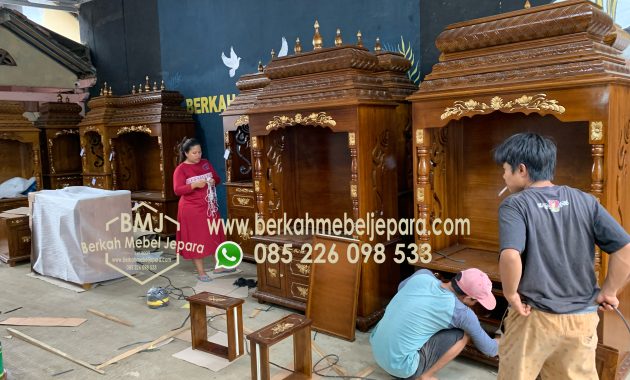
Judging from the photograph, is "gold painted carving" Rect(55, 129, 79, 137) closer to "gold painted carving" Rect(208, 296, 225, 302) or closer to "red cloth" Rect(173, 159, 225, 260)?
"red cloth" Rect(173, 159, 225, 260)

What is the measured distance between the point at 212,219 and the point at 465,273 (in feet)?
9.41

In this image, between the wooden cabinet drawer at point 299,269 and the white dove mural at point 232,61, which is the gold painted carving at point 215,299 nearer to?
the wooden cabinet drawer at point 299,269

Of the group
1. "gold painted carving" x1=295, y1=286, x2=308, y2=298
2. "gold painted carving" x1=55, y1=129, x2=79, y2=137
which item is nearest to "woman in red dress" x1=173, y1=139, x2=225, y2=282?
"gold painted carving" x1=295, y1=286, x2=308, y2=298

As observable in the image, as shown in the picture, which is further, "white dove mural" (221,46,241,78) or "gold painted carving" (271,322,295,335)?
"white dove mural" (221,46,241,78)

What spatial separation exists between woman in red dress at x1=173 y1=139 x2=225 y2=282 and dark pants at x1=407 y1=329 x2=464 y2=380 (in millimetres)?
2707

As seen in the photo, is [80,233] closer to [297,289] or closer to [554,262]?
[297,289]

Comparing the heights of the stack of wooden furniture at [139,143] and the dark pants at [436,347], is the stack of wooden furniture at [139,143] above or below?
above

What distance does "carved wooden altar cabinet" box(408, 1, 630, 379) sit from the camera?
8.21 feet

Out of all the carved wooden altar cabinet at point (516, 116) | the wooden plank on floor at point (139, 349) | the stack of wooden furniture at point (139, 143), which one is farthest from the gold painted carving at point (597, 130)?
the stack of wooden furniture at point (139, 143)

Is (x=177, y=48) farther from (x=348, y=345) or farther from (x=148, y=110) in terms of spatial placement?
(x=348, y=345)

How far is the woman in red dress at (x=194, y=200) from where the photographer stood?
471cm

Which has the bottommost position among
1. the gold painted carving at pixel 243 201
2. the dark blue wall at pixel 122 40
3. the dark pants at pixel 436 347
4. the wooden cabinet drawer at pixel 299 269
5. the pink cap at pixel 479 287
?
the dark pants at pixel 436 347

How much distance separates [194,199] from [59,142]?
4520 millimetres

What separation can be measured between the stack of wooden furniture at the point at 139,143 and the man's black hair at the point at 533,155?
5096 millimetres
